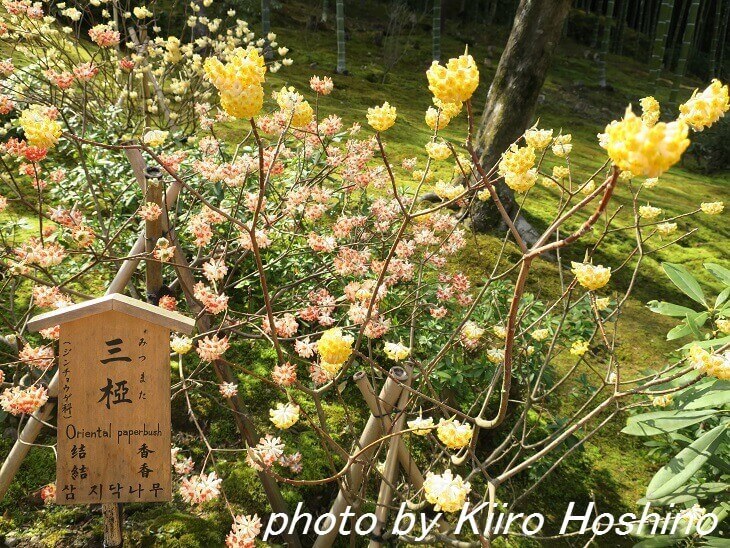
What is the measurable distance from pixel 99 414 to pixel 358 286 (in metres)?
0.89

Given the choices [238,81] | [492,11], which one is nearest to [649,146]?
[238,81]

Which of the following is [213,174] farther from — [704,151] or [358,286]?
[704,151]

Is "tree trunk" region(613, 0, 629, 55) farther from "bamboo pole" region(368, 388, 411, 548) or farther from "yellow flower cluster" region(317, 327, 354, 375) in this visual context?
"yellow flower cluster" region(317, 327, 354, 375)

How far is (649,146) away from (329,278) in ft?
7.33

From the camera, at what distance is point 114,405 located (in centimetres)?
155

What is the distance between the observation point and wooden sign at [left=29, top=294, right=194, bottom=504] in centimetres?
153

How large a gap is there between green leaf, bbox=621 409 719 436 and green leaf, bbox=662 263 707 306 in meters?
0.81

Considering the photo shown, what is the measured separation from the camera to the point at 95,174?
10.9 ft

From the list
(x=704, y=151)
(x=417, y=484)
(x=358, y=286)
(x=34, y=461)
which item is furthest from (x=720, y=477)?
(x=704, y=151)

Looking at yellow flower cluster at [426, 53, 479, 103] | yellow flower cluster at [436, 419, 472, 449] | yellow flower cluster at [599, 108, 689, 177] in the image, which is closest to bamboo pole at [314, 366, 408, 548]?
yellow flower cluster at [436, 419, 472, 449]

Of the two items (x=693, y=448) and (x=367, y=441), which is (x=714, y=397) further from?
(x=367, y=441)

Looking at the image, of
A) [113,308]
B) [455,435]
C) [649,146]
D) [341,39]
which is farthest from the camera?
[341,39]

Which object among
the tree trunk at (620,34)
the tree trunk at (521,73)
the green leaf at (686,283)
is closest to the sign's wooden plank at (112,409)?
the green leaf at (686,283)

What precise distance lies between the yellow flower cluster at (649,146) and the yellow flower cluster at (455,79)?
322 mm
